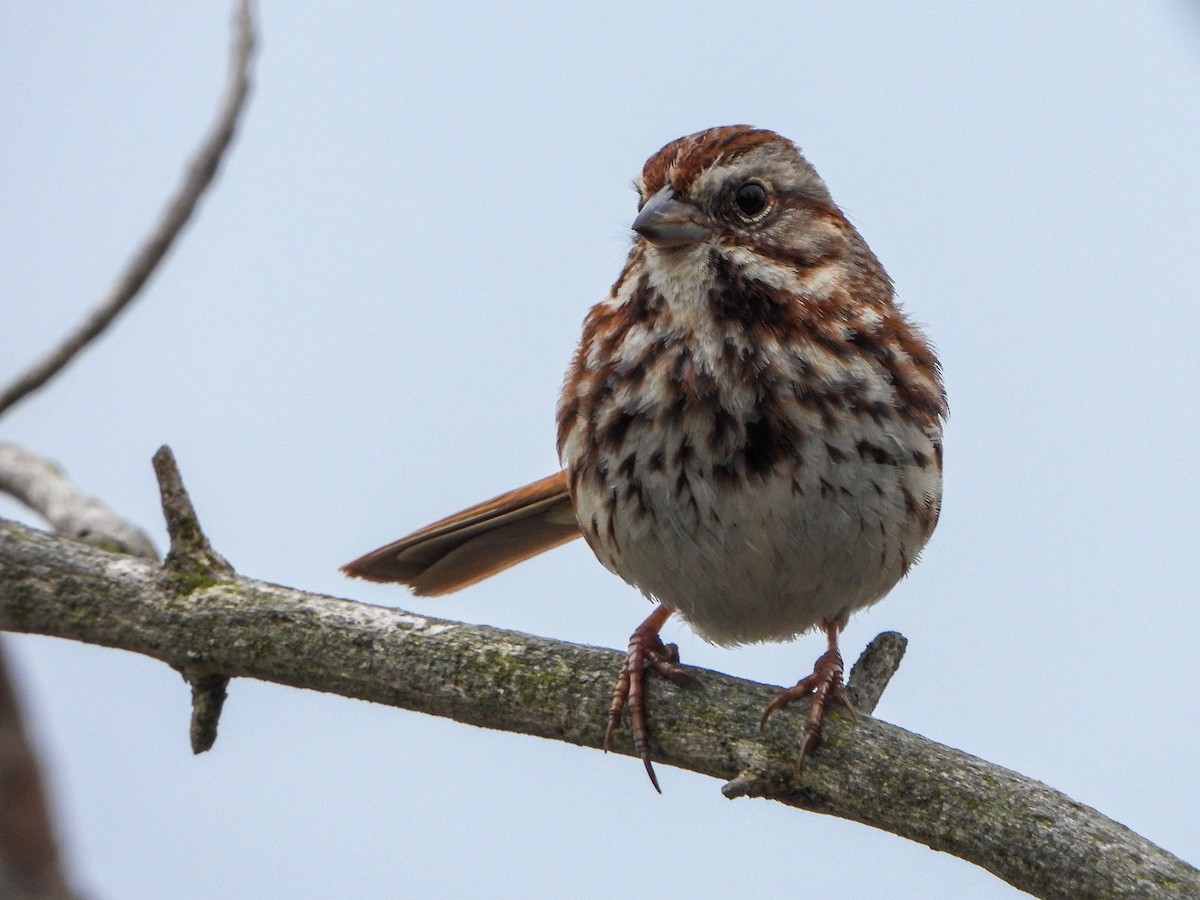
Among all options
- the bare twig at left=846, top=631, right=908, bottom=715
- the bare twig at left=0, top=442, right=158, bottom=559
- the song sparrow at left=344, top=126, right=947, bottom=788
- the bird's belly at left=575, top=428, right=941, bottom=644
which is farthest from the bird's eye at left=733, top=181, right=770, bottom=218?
the bare twig at left=0, top=442, right=158, bottom=559

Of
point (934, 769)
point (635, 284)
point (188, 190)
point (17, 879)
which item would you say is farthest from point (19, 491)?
point (17, 879)

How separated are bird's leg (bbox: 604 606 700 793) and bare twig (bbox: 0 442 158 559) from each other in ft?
4.28

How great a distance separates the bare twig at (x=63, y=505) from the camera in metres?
4.24

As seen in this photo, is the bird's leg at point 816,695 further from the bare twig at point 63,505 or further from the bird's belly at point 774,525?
the bare twig at point 63,505

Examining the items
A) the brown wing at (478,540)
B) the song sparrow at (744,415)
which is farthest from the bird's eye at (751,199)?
the brown wing at (478,540)

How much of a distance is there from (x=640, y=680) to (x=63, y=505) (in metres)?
1.67

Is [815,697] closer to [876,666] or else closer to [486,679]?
[876,666]

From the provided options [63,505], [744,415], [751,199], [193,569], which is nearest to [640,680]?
[744,415]

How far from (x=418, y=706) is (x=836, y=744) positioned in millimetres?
1036

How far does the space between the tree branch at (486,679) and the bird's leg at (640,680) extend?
3 cm

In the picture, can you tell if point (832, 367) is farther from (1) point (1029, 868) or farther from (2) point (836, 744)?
(1) point (1029, 868)

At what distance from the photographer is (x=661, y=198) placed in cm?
438

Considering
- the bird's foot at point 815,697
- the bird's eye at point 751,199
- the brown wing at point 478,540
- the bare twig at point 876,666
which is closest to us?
the bird's foot at point 815,697

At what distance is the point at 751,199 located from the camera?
450 cm
